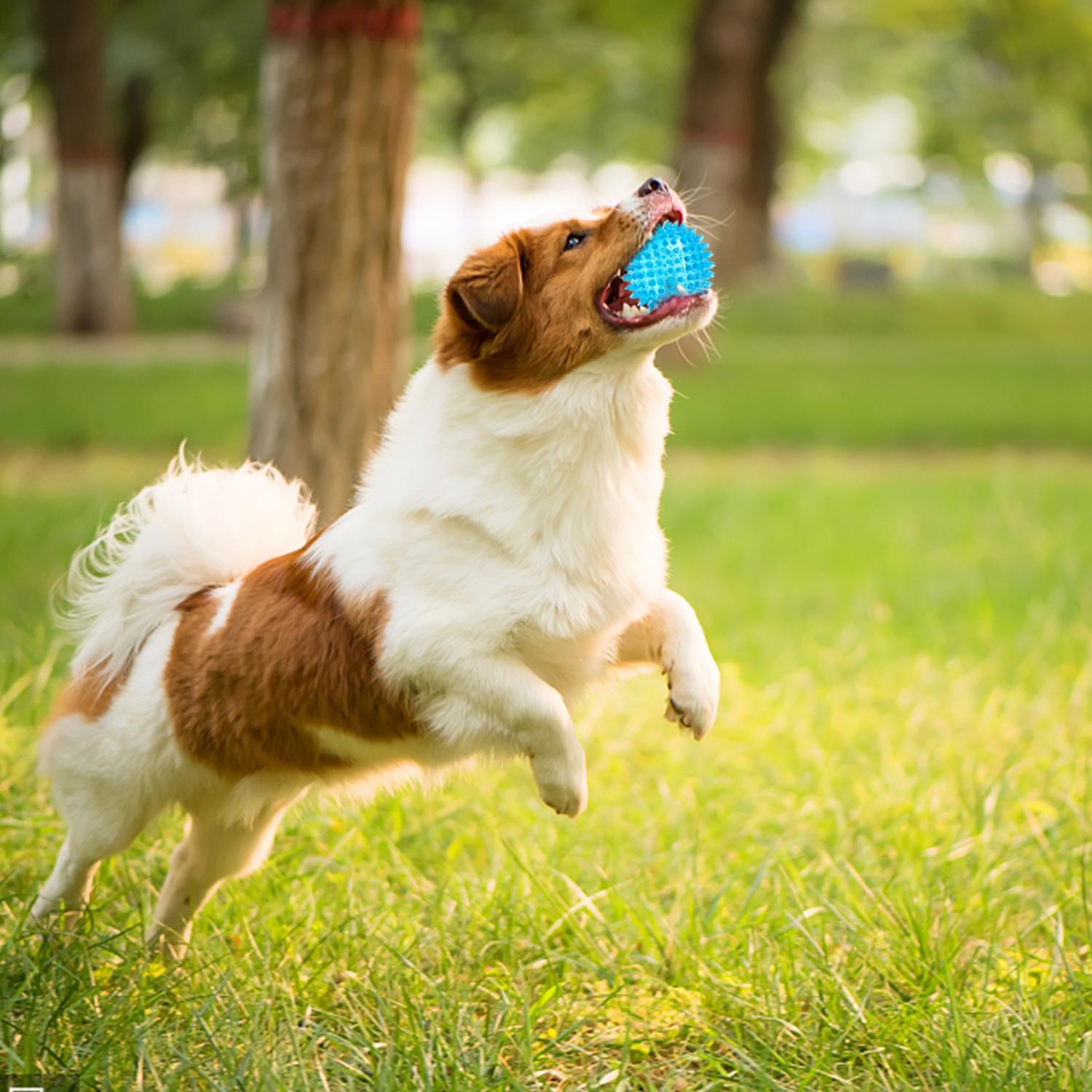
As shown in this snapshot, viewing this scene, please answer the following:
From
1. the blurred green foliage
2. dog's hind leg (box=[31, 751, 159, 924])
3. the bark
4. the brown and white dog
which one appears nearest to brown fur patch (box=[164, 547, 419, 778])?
the brown and white dog

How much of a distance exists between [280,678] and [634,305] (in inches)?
46.5

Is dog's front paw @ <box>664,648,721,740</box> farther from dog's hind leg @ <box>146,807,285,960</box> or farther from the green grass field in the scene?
dog's hind leg @ <box>146,807,285,960</box>

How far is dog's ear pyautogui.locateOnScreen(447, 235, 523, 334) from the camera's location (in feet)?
10.8

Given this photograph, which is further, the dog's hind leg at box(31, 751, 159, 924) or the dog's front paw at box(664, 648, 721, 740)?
the dog's hind leg at box(31, 751, 159, 924)

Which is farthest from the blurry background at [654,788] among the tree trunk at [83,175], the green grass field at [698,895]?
the tree trunk at [83,175]

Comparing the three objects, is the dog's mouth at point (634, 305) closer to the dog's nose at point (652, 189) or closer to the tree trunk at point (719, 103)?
the dog's nose at point (652, 189)

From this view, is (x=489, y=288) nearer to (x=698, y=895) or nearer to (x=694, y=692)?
(x=694, y=692)

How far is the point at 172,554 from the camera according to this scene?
3.83 meters

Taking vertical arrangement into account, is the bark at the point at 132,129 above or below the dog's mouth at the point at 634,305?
above

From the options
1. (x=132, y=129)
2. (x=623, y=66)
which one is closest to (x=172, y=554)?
(x=132, y=129)

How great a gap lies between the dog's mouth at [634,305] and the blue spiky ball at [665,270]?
0.01 meters

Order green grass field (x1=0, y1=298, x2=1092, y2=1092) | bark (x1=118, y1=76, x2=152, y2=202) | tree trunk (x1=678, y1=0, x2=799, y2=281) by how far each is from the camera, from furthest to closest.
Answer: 1. bark (x1=118, y1=76, x2=152, y2=202)
2. tree trunk (x1=678, y1=0, x2=799, y2=281)
3. green grass field (x1=0, y1=298, x2=1092, y2=1092)

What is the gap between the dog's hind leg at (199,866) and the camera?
3.87 metres

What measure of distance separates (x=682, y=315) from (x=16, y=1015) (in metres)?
2.10
